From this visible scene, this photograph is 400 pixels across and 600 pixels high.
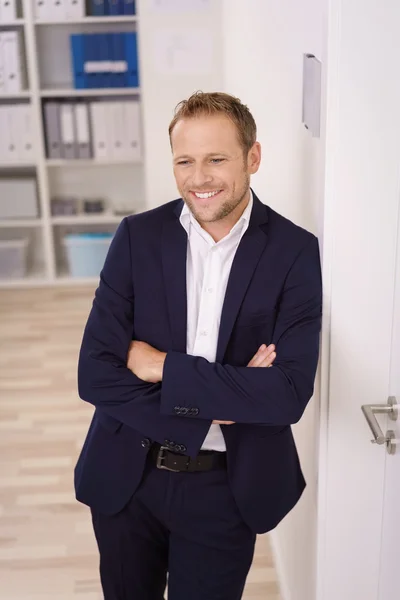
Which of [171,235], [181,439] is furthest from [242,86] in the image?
[181,439]

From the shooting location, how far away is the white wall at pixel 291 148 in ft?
5.96

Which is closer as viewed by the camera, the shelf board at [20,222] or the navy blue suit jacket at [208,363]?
the navy blue suit jacket at [208,363]

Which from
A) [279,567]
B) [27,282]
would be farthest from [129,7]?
[279,567]

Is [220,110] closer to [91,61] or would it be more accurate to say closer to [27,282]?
[91,61]

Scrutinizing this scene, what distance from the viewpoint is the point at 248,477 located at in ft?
5.83

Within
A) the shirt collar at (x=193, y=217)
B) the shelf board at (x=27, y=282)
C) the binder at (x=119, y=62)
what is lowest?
the shelf board at (x=27, y=282)

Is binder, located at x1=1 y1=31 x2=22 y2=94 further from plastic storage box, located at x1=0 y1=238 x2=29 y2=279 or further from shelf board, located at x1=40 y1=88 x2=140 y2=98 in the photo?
plastic storage box, located at x1=0 y1=238 x2=29 y2=279

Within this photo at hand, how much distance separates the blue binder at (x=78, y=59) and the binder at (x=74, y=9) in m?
0.12

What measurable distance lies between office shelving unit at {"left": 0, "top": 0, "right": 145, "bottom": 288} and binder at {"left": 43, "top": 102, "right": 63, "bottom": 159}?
1.6 inches

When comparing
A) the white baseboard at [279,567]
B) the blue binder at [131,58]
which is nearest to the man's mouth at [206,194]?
the white baseboard at [279,567]

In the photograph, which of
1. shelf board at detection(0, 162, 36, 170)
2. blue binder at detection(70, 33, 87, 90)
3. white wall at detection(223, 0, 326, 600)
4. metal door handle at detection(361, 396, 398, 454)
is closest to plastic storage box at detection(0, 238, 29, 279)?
shelf board at detection(0, 162, 36, 170)

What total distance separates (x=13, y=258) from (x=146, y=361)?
394cm

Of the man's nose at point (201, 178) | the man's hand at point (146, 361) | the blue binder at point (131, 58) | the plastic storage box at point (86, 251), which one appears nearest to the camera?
the man's nose at point (201, 178)

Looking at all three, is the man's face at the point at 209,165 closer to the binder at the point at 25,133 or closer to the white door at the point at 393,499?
the white door at the point at 393,499
